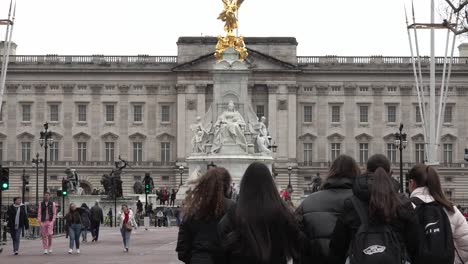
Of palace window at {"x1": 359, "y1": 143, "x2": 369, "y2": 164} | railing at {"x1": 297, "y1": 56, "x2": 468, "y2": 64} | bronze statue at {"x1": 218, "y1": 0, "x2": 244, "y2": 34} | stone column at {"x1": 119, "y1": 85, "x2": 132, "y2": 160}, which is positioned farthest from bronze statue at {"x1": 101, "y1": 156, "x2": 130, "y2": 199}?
palace window at {"x1": 359, "y1": 143, "x2": 369, "y2": 164}

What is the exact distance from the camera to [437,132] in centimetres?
5381

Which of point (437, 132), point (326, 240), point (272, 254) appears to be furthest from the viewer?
point (437, 132)

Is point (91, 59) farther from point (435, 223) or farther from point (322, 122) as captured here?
point (435, 223)

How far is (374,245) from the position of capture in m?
9.49

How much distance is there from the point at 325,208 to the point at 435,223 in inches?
43.2

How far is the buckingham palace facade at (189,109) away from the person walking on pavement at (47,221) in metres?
74.5

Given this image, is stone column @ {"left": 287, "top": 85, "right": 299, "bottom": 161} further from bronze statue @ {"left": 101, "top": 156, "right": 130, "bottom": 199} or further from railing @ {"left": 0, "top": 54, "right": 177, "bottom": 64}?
bronze statue @ {"left": 101, "top": 156, "right": 130, "bottom": 199}

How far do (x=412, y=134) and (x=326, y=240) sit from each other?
99.4 meters

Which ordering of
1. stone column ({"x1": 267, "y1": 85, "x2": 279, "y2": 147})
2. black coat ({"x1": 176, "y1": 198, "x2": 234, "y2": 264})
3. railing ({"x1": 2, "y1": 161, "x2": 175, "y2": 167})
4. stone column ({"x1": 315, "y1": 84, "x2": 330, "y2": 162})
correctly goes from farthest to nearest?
1. stone column ({"x1": 315, "y1": 84, "x2": 330, "y2": 162})
2. railing ({"x1": 2, "y1": 161, "x2": 175, "y2": 167})
3. stone column ({"x1": 267, "y1": 85, "x2": 279, "y2": 147})
4. black coat ({"x1": 176, "y1": 198, "x2": 234, "y2": 264})

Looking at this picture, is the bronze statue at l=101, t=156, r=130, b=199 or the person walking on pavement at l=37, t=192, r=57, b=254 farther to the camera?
the bronze statue at l=101, t=156, r=130, b=199

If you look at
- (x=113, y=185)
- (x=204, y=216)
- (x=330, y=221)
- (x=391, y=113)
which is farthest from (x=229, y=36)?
(x=391, y=113)

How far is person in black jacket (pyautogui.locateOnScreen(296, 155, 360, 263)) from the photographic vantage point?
10445 mm

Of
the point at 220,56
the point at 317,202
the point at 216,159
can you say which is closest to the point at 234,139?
the point at 216,159

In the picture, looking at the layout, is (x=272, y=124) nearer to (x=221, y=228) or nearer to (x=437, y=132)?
(x=437, y=132)
